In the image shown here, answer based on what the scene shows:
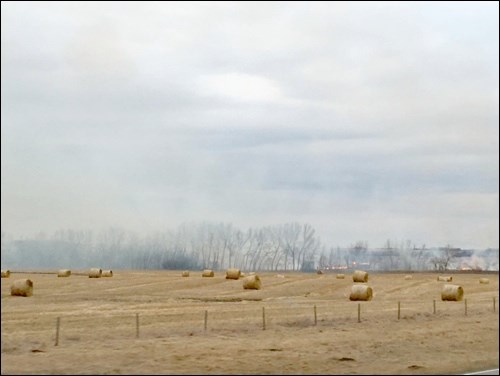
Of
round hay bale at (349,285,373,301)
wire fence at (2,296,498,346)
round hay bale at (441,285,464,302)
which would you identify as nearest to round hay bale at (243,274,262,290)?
round hay bale at (349,285,373,301)

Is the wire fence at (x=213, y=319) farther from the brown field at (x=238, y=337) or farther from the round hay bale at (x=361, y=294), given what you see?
the round hay bale at (x=361, y=294)

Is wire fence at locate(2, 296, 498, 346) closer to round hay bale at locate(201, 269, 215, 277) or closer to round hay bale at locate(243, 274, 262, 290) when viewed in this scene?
round hay bale at locate(243, 274, 262, 290)

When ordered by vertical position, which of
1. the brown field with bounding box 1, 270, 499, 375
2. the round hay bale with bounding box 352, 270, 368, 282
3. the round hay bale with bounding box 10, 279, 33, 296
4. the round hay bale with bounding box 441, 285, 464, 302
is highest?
the round hay bale with bounding box 352, 270, 368, 282

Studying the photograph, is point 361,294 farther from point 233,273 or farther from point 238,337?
point 233,273

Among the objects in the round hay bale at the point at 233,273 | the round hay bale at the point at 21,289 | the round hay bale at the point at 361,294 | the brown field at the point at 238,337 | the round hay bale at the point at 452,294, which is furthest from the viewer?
the round hay bale at the point at 233,273

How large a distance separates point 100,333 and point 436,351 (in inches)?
462

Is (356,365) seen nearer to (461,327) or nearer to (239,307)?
(461,327)

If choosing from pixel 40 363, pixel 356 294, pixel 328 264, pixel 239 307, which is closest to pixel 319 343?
pixel 40 363

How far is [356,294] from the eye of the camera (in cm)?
4878

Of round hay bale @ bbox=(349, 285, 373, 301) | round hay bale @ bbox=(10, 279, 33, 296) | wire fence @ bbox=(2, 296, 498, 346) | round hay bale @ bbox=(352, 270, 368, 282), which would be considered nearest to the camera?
wire fence @ bbox=(2, 296, 498, 346)

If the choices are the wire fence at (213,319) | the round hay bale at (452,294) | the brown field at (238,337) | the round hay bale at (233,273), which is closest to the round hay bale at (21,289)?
the brown field at (238,337)

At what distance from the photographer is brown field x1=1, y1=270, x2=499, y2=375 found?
22.0m

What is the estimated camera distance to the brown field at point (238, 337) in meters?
22.0

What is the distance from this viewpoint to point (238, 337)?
28703mm
